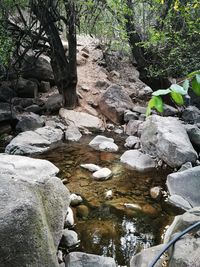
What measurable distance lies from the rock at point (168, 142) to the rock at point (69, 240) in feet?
8.63

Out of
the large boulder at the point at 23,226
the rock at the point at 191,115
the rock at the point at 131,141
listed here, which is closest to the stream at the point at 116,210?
the rock at the point at 131,141

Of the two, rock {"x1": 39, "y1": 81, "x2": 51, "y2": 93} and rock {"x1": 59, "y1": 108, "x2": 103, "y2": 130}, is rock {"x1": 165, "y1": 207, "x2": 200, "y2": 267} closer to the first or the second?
rock {"x1": 59, "y1": 108, "x2": 103, "y2": 130}

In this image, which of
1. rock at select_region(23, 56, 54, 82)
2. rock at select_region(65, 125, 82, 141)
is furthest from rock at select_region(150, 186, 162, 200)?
rock at select_region(23, 56, 54, 82)

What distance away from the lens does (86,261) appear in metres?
3.07

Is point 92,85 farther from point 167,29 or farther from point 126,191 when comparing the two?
point 126,191

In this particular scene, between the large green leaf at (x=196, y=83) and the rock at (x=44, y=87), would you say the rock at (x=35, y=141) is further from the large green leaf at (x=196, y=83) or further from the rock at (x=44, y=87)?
the large green leaf at (x=196, y=83)

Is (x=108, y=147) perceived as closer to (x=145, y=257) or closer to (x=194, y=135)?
(x=194, y=135)

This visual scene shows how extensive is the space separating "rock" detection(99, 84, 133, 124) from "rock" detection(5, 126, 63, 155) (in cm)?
179

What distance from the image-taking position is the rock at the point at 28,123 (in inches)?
304

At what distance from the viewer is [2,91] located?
28.2 feet

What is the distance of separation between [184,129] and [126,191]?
7.40 feet

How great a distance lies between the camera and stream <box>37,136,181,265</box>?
143 inches

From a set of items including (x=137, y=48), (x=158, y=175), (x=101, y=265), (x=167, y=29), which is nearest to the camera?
(x=101, y=265)

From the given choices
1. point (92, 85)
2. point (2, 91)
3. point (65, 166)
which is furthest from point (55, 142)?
point (92, 85)
